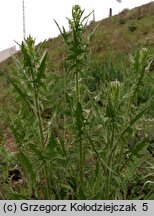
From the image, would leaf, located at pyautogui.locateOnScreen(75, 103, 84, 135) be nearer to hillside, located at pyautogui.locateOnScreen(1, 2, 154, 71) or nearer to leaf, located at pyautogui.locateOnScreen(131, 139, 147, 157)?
leaf, located at pyautogui.locateOnScreen(131, 139, 147, 157)

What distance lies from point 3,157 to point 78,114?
0.60m

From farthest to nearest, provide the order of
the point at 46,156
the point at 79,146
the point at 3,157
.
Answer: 1. the point at 3,157
2. the point at 79,146
3. the point at 46,156

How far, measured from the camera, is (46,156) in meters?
1.49

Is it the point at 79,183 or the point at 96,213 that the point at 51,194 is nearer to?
the point at 79,183

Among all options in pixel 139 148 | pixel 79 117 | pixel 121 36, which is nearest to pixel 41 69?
pixel 79 117

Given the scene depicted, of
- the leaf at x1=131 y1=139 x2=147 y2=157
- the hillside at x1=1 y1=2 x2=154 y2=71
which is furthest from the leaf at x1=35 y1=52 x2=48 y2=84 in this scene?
the hillside at x1=1 y1=2 x2=154 y2=71

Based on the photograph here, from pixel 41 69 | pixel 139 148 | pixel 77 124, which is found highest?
pixel 41 69

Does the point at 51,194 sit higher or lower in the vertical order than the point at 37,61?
lower

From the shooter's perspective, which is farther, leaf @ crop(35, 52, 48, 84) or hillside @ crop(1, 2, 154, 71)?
hillside @ crop(1, 2, 154, 71)

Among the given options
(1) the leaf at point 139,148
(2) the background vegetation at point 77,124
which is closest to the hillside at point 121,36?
(2) the background vegetation at point 77,124

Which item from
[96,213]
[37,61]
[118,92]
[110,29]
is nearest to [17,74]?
[37,61]

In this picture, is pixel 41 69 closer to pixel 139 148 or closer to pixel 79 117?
pixel 79 117

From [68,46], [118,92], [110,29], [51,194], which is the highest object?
[68,46]

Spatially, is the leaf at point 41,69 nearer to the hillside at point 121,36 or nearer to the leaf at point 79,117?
the leaf at point 79,117
